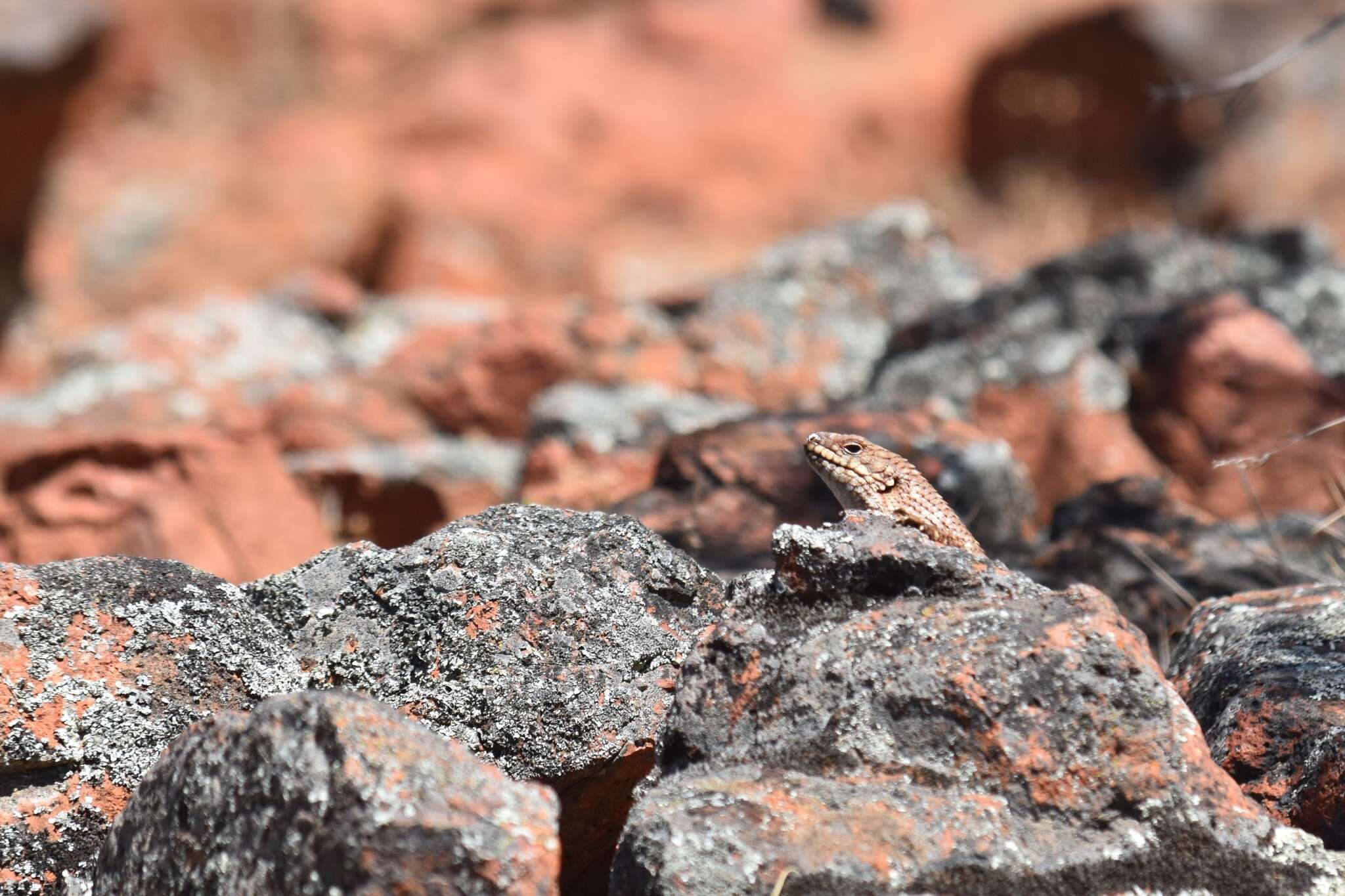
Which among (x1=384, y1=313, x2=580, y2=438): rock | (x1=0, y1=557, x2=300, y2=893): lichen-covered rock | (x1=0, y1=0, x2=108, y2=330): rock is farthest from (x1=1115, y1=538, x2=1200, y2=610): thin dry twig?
(x1=0, y1=0, x2=108, y2=330): rock

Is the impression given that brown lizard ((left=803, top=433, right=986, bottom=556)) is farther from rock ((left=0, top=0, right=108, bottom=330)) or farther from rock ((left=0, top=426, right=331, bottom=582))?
rock ((left=0, top=0, right=108, bottom=330))

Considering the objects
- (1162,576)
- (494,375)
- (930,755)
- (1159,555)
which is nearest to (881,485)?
(1162,576)

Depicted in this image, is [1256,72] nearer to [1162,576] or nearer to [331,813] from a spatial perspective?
[1162,576]

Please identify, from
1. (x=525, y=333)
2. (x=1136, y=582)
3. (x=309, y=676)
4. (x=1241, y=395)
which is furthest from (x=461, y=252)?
(x=309, y=676)

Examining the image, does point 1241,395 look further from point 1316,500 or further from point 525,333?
point 525,333

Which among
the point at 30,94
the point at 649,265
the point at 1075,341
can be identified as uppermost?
the point at 1075,341

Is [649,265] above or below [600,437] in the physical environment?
below

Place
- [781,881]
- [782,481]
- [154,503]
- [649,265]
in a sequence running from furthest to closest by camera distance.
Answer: [649,265]
[154,503]
[782,481]
[781,881]
